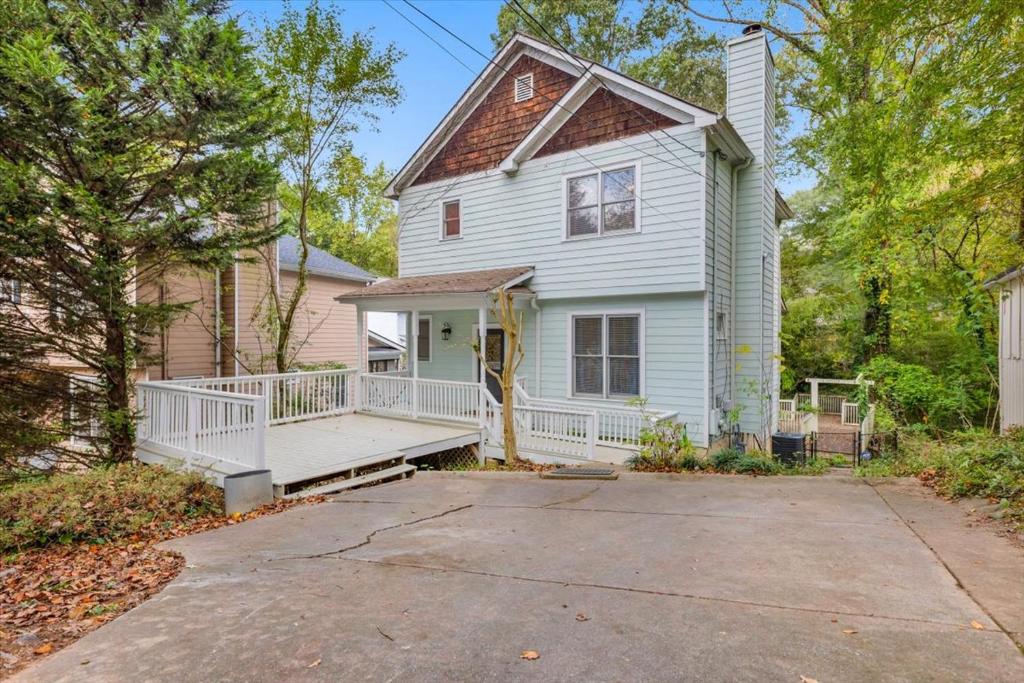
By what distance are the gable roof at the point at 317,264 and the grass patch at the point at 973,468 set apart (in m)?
13.8

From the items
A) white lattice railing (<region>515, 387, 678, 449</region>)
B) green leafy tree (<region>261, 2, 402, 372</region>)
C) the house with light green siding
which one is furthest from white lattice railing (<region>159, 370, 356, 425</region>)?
white lattice railing (<region>515, 387, 678, 449</region>)

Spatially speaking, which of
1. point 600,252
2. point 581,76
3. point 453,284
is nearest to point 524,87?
point 581,76

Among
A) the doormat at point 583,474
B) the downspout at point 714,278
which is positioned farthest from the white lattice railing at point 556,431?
the downspout at point 714,278

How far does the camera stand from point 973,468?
586cm

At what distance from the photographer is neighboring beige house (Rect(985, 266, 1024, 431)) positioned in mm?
A: 8062

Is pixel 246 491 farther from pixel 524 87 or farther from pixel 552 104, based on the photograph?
pixel 524 87

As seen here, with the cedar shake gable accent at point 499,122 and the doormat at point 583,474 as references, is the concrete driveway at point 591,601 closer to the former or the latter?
the doormat at point 583,474

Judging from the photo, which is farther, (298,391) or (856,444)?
(298,391)

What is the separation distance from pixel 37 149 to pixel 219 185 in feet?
6.79

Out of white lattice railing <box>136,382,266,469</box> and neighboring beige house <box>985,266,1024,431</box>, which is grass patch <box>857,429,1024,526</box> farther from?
white lattice railing <box>136,382,266,469</box>

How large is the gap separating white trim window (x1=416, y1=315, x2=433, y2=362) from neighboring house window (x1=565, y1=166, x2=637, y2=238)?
4224 mm

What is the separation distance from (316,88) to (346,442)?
29.3 ft

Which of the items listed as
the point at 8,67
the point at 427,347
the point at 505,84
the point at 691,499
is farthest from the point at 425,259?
the point at 691,499

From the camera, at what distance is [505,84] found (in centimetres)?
1215
